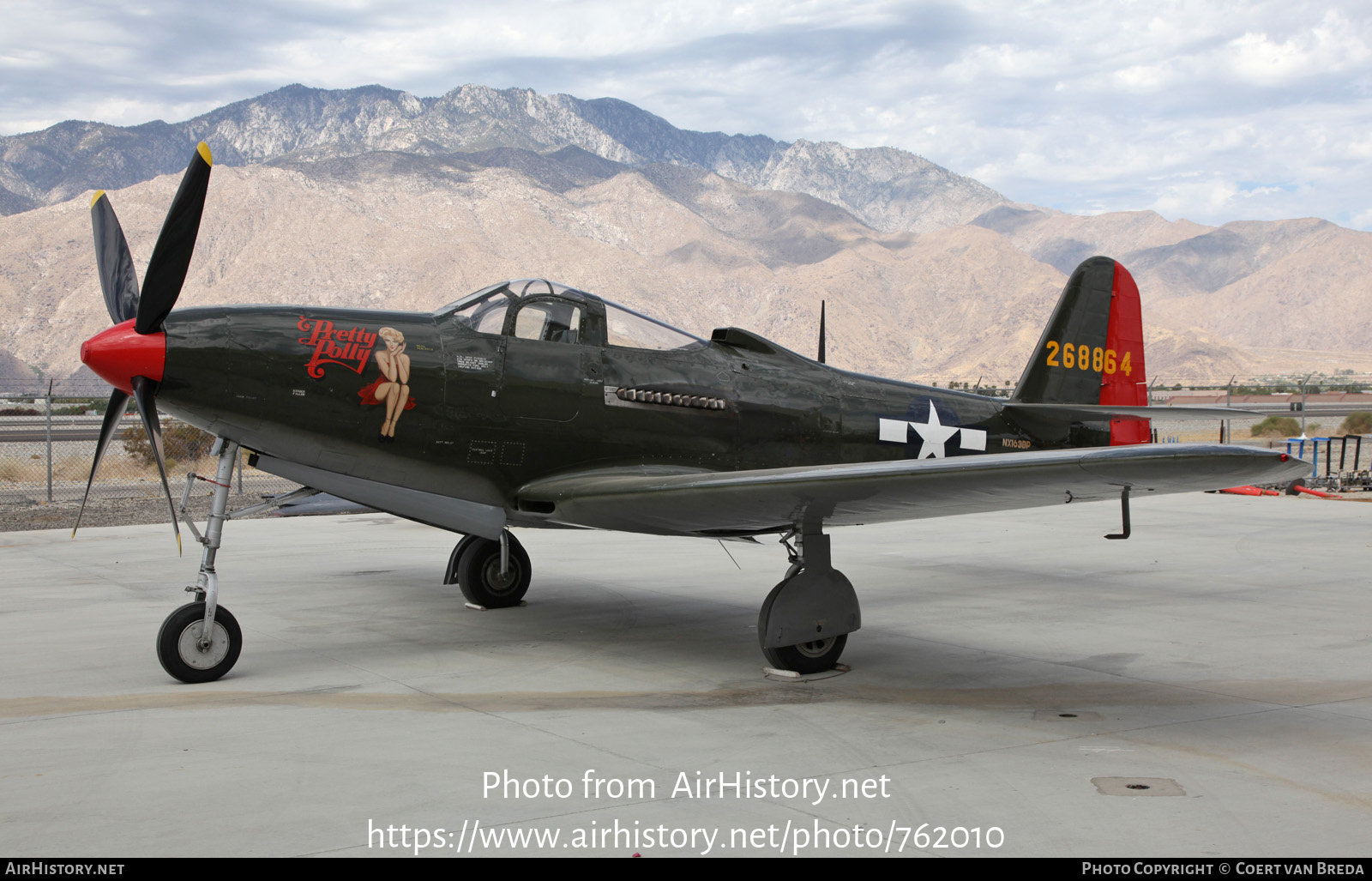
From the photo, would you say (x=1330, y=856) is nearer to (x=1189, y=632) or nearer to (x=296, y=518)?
(x=1189, y=632)

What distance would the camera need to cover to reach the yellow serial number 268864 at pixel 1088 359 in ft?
30.8

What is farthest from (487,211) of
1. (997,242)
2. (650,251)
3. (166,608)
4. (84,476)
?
(166,608)

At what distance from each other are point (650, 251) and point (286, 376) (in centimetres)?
11967

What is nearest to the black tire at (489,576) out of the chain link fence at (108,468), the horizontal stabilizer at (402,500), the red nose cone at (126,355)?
the horizontal stabilizer at (402,500)

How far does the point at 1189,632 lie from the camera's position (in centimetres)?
733

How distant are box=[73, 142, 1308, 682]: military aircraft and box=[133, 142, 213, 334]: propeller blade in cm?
1

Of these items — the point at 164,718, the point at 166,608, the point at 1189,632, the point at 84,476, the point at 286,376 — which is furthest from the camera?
the point at 84,476

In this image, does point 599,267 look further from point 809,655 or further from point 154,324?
point 809,655

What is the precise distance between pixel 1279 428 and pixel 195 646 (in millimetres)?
40061

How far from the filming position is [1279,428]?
37938mm

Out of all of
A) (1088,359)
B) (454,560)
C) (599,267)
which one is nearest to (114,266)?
(454,560)

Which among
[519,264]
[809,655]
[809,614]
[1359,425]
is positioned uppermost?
[519,264]

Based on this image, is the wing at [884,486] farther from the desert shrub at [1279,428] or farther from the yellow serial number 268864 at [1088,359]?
the desert shrub at [1279,428]

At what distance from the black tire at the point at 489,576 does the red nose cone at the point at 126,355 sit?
319cm
